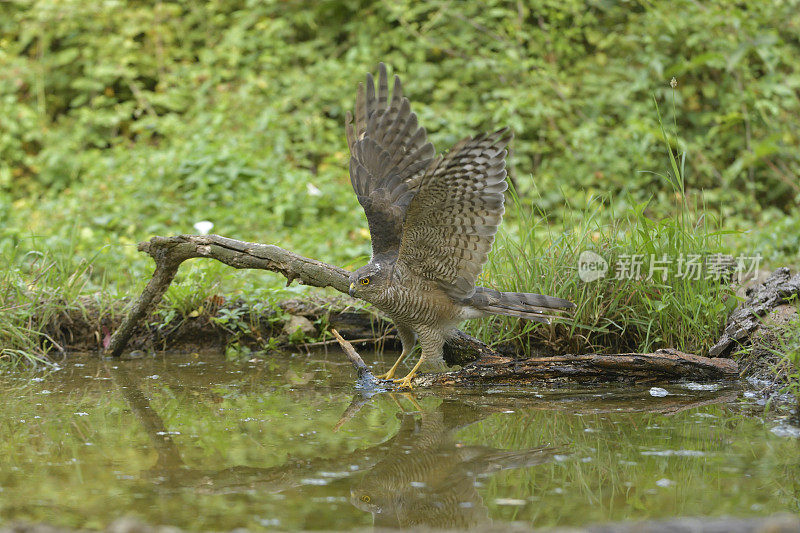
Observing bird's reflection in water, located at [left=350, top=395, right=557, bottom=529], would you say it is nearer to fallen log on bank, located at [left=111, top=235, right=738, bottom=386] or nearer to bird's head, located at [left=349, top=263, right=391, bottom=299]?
fallen log on bank, located at [left=111, top=235, right=738, bottom=386]

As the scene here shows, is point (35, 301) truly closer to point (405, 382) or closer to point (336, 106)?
point (405, 382)

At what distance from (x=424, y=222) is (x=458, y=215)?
0.18 metres

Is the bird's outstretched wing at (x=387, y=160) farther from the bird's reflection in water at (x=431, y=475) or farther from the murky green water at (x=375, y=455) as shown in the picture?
the bird's reflection in water at (x=431, y=475)

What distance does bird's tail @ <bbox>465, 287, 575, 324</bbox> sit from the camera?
431 cm

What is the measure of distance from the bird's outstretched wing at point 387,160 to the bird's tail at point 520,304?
0.61m

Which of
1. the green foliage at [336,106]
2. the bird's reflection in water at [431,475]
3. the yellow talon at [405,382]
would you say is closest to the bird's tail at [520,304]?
the yellow talon at [405,382]

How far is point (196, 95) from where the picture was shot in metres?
10.1

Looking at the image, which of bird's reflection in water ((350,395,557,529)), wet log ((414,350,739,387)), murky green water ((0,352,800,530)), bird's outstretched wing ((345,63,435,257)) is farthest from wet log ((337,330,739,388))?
bird's outstretched wing ((345,63,435,257))

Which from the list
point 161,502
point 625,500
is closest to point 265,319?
point 161,502

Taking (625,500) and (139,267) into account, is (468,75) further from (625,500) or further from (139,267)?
(625,500)

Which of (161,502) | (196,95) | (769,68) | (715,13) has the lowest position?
(161,502)

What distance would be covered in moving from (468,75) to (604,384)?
5.97m

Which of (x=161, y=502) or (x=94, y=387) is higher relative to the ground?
(x=161, y=502)

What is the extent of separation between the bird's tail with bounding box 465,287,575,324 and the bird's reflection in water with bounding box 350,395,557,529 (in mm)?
775
